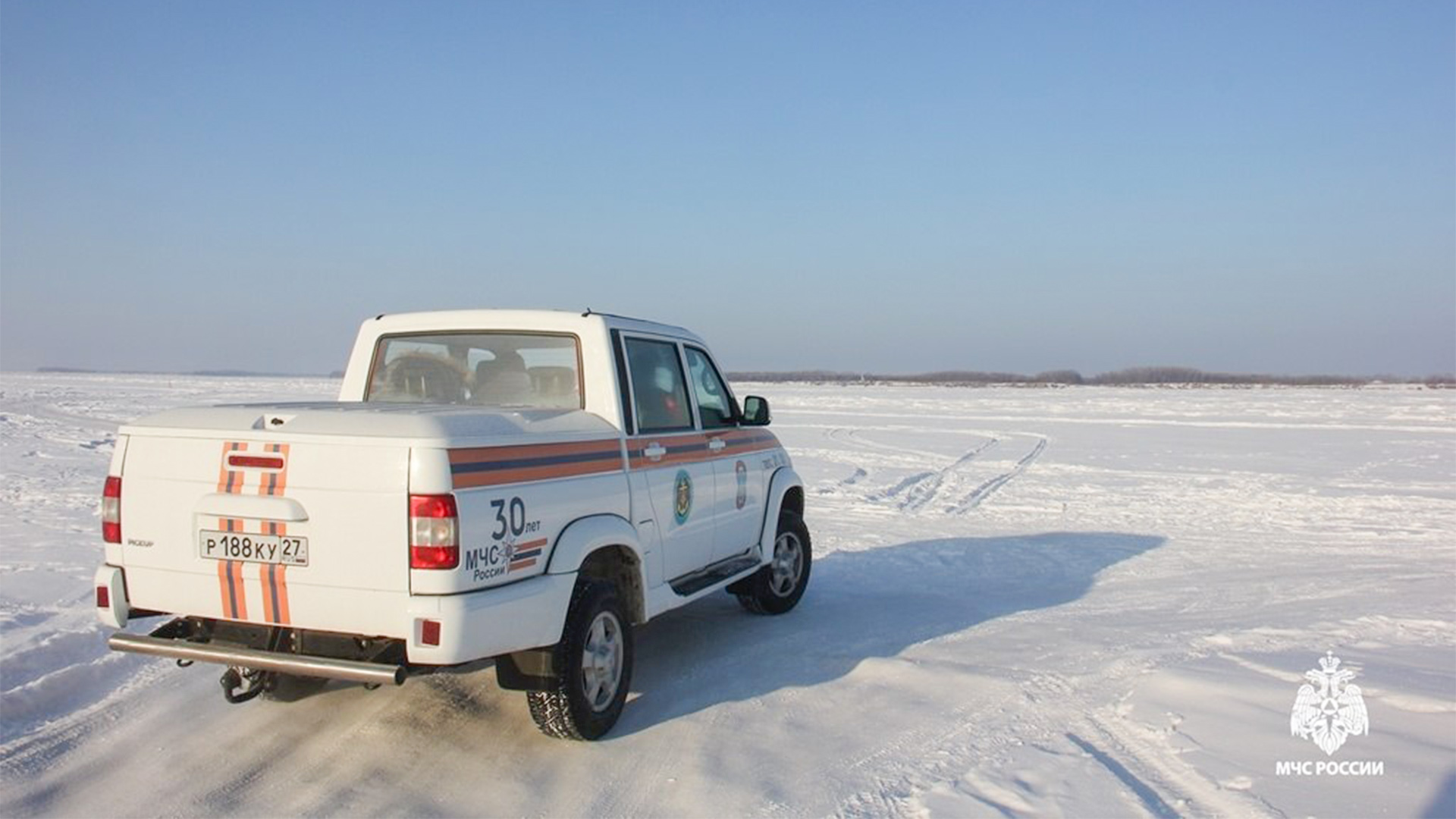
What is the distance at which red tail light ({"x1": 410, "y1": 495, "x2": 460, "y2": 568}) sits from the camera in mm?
4004

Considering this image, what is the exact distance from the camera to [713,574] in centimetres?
632

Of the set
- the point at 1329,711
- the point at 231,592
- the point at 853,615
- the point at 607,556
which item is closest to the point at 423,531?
the point at 231,592

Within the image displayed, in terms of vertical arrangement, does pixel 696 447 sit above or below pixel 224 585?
above

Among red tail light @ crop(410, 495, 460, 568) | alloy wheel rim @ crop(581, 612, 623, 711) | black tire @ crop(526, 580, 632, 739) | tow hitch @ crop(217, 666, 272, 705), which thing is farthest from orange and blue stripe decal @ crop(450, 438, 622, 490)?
tow hitch @ crop(217, 666, 272, 705)

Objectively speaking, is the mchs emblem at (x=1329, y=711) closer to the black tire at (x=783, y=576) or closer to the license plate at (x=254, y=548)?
the black tire at (x=783, y=576)

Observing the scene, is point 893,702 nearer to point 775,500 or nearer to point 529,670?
point 529,670

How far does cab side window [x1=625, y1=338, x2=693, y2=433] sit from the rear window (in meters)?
0.37

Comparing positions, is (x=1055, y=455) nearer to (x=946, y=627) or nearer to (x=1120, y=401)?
(x=946, y=627)

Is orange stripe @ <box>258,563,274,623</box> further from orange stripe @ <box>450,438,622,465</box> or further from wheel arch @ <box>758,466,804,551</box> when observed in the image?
wheel arch @ <box>758,466,804,551</box>

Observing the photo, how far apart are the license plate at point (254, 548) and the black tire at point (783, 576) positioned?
145 inches

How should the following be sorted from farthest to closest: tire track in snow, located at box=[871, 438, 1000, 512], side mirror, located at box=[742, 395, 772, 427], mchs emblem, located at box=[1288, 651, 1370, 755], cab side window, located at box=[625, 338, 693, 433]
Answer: tire track in snow, located at box=[871, 438, 1000, 512], side mirror, located at box=[742, 395, 772, 427], cab side window, located at box=[625, 338, 693, 433], mchs emblem, located at box=[1288, 651, 1370, 755]

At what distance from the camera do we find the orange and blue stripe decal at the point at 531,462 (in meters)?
4.09

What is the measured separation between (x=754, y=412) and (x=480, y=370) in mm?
1972

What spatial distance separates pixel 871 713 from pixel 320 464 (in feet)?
9.63
